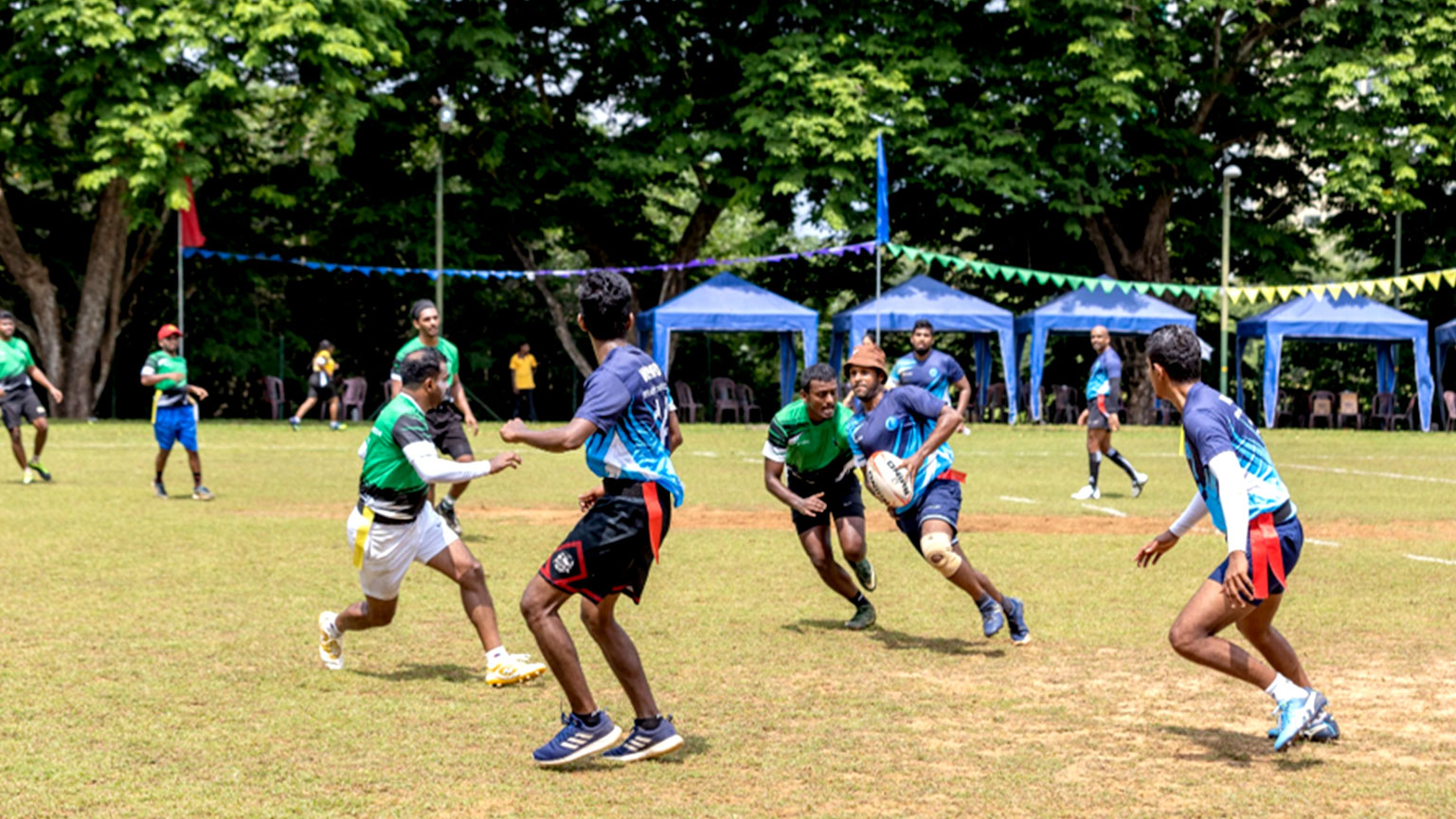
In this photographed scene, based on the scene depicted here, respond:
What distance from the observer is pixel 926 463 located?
28.7 feet

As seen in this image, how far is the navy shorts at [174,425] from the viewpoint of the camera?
15953mm

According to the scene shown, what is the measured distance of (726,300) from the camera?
3428cm

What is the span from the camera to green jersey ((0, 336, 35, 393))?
58.0 feet

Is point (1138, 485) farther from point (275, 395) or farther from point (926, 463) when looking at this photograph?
point (275, 395)

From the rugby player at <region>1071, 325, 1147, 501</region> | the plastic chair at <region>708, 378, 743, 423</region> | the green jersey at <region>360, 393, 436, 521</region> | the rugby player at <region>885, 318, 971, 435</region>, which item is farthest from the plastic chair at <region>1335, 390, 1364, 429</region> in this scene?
the green jersey at <region>360, 393, 436, 521</region>

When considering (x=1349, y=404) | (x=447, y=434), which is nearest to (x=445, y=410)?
(x=447, y=434)

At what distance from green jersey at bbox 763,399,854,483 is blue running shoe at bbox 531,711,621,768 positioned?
324 cm

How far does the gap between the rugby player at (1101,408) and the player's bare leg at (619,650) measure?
37.6 ft

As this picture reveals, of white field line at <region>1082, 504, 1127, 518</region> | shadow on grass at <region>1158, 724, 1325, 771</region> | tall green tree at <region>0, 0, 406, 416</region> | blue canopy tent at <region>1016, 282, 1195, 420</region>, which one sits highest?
tall green tree at <region>0, 0, 406, 416</region>

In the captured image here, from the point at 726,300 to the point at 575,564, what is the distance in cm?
2860

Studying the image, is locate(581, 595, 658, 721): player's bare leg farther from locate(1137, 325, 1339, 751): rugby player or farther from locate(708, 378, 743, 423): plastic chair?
Answer: locate(708, 378, 743, 423): plastic chair

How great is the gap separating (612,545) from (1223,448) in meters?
2.31

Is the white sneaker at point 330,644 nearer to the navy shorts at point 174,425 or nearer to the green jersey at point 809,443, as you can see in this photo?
the green jersey at point 809,443

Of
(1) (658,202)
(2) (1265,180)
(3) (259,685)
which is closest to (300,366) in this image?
(1) (658,202)
